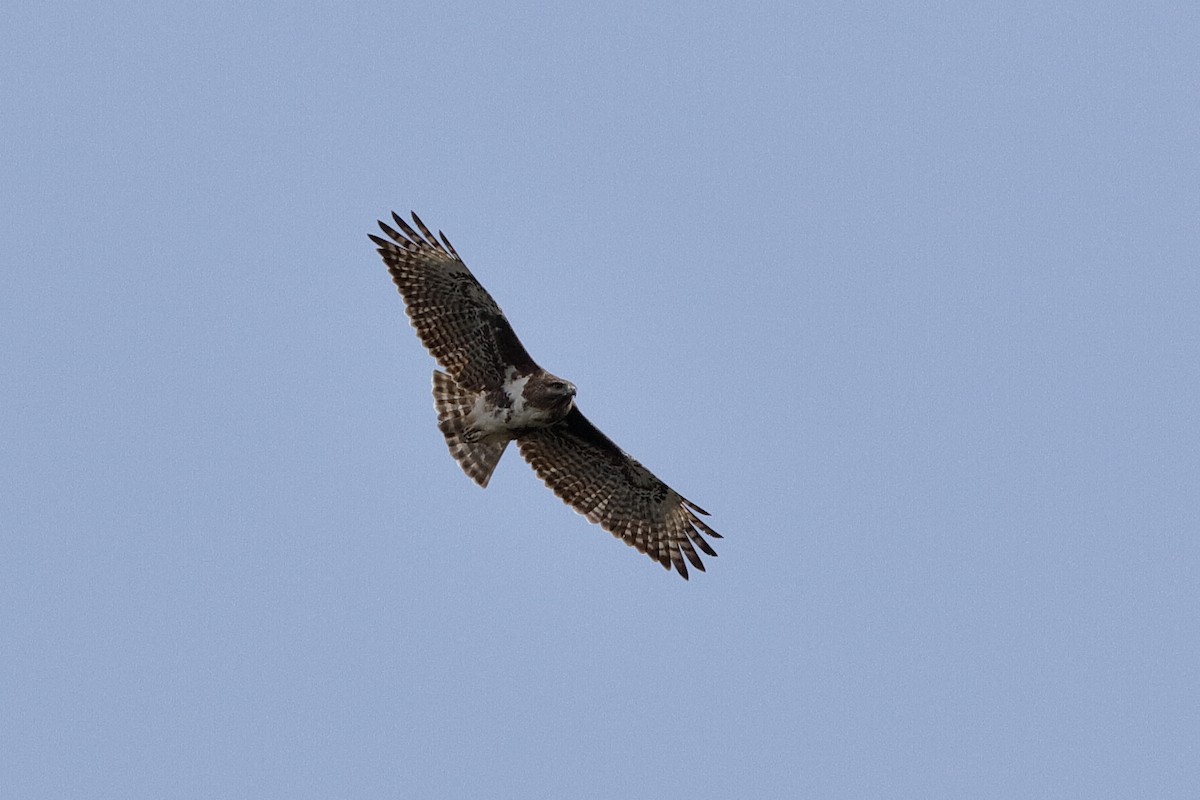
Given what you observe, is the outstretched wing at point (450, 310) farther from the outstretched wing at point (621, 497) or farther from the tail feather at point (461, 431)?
the outstretched wing at point (621, 497)

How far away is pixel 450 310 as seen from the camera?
1808 cm

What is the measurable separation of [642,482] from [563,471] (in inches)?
33.0

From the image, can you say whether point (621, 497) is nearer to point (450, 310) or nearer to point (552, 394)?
point (552, 394)

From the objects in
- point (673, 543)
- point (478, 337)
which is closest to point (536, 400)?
point (478, 337)

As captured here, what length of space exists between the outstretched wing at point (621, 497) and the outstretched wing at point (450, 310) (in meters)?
1.00

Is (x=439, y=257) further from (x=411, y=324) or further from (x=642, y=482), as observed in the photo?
(x=642, y=482)

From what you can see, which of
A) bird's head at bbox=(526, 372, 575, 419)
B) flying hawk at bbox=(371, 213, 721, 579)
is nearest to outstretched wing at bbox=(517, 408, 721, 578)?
flying hawk at bbox=(371, 213, 721, 579)

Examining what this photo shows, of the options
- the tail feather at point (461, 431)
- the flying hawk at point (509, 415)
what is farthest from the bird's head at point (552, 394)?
the tail feather at point (461, 431)

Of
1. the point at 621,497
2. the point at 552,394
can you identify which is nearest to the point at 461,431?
the point at 552,394

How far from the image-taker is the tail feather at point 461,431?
1834 centimetres

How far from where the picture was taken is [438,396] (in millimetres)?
18406

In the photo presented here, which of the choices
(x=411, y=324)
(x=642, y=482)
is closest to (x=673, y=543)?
(x=642, y=482)

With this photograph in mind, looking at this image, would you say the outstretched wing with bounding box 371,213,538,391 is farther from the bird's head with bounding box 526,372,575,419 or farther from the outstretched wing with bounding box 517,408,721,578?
the outstretched wing with bounding box 517,408,721,578

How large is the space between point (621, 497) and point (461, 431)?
6.09ft
